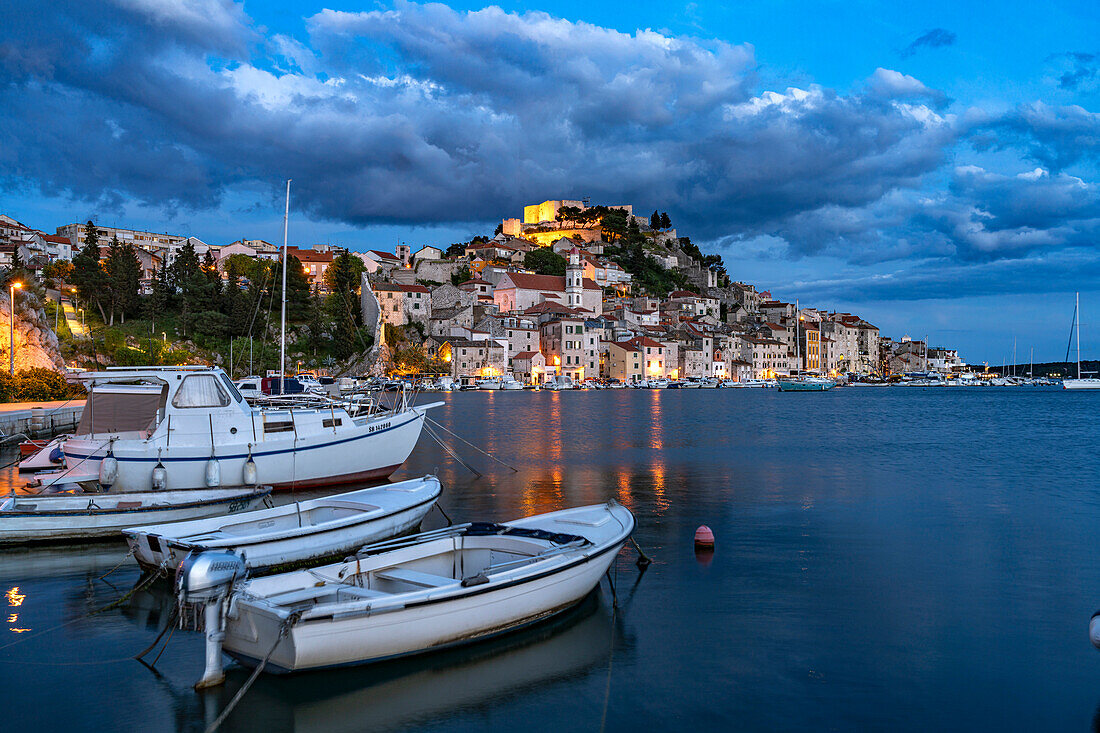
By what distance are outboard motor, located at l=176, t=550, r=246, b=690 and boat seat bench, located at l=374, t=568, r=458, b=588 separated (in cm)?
165

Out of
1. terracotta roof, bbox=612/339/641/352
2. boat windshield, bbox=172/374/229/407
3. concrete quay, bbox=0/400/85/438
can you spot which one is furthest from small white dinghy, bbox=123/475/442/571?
terracotta roof, bbox=612/339/641/352

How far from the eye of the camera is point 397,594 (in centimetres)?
693

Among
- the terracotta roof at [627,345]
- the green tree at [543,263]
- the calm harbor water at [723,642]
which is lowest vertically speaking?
the calm harbor water at [723,642]

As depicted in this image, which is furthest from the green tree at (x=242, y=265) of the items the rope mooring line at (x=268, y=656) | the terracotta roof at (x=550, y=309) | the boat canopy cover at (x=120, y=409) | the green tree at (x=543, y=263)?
the rope mooring line at (x=268, y=656)

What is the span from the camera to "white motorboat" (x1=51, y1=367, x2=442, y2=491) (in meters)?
13.5

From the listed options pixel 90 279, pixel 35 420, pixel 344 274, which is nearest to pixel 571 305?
pixel 344 274

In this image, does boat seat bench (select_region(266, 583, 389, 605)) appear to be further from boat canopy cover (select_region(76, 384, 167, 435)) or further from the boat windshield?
boat canopy cover (select_region(76, 384, 167, 435))

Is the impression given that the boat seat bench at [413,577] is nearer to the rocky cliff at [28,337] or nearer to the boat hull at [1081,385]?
the rocky cliff at [28,337]

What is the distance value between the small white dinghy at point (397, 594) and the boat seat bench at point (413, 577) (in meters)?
0.01

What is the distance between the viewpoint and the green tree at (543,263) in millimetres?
112463

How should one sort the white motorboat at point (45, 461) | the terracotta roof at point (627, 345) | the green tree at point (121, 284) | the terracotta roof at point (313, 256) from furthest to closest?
1. the terracotta roof at point (627, 345)
2. the terracotta roof at point (313, 256)
3. the green tree at point (121, 284)
4. the white motorboat at point (45, 461)

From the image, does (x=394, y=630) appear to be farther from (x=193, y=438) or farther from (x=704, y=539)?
(x=193, y=438)

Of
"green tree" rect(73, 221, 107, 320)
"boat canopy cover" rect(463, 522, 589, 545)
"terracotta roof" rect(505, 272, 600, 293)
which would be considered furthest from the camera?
"terracotta roof" rect(505, 272, 600, 293)

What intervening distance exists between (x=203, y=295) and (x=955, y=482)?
204 ft
